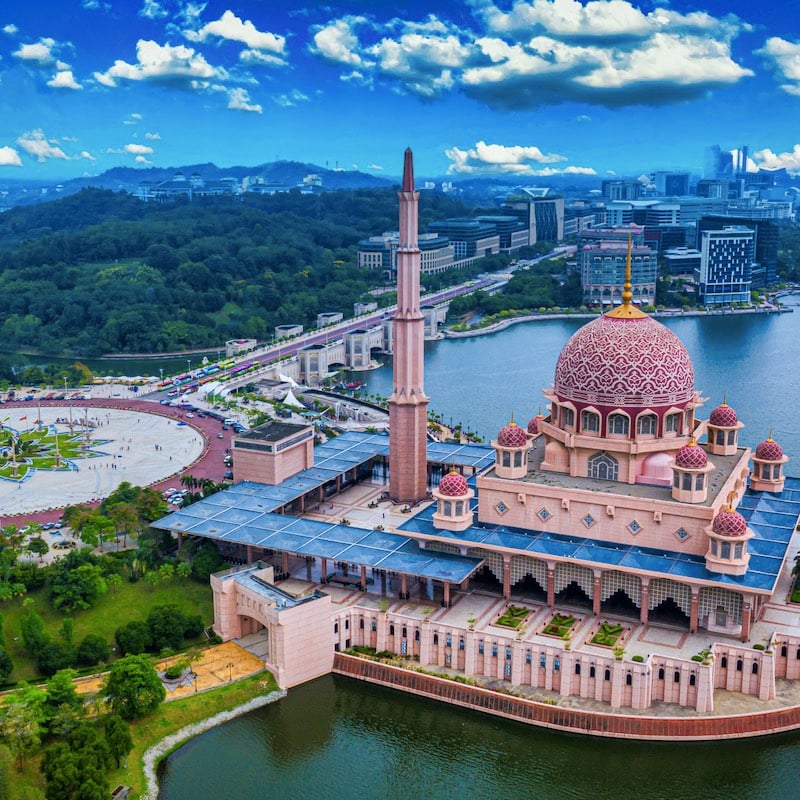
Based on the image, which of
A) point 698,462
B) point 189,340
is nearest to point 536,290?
point 189,340

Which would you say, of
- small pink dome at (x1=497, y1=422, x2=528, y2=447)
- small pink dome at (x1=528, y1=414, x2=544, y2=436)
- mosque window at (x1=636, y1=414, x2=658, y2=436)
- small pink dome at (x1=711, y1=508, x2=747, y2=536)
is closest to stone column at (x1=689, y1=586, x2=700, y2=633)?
small pink dome at (x1=711, y1=508, x2=747, y2=536)

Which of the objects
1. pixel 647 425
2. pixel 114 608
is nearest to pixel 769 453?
pixel 647 425

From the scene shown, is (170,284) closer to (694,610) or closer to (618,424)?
(618,424)

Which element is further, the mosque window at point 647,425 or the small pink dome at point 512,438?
the small pink dome at point 512,438

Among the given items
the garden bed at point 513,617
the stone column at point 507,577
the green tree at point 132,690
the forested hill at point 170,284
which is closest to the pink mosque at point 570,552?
the stone column at point 507,577

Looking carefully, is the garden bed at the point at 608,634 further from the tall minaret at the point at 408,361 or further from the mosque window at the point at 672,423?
the tall minaret at the point at 408,361

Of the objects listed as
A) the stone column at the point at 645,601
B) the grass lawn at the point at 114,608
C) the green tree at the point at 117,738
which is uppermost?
the stone column at the point at 645,601

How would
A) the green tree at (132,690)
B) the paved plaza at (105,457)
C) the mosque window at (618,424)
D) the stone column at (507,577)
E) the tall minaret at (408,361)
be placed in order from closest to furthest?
the green tree at (132,690) → the stone column at (507,577) → the mosque window at (618,424) → the tall minaret at (408,361) → the paved plaza at (105,457)

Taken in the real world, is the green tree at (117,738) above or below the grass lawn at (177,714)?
above

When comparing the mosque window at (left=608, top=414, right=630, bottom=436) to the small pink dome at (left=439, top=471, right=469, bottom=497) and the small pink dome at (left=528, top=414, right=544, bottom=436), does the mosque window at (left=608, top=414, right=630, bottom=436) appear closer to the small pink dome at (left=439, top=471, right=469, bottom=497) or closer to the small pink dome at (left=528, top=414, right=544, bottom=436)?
the small pink dome at (left=528, top=414, right=544, bottom=436)
